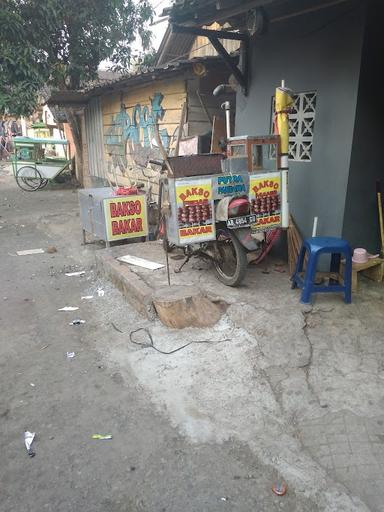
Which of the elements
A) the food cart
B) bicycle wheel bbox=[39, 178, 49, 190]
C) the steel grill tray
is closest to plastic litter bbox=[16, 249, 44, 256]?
the food cart

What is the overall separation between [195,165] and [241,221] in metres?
0.92

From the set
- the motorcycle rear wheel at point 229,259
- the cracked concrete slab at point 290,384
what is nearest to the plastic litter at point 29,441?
the cracked concrete slab at point 290,384

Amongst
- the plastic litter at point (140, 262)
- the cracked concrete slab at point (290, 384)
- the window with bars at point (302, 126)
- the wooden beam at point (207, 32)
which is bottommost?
the cracked concrete slab at point (290, 384)

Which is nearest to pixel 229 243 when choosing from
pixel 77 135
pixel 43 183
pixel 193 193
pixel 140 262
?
pixel 193 193

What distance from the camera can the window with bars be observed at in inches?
197

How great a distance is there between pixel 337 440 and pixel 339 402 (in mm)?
369

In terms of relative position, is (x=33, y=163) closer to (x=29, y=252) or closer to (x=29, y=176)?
(x=29, y=176)

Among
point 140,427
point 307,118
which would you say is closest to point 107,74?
point 307,118

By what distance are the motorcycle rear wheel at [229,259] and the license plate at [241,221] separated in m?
0.16

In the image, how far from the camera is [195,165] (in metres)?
4.85

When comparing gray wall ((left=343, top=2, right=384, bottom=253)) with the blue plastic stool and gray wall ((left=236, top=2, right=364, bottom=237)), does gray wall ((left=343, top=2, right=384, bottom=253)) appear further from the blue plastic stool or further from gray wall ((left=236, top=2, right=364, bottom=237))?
the blue plastic stool

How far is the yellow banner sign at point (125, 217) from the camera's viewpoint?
264 inches

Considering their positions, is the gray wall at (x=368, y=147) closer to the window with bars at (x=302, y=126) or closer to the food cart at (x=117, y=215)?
the window with bars at (x=302, y=126)

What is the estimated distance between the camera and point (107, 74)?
2891 centimetres
